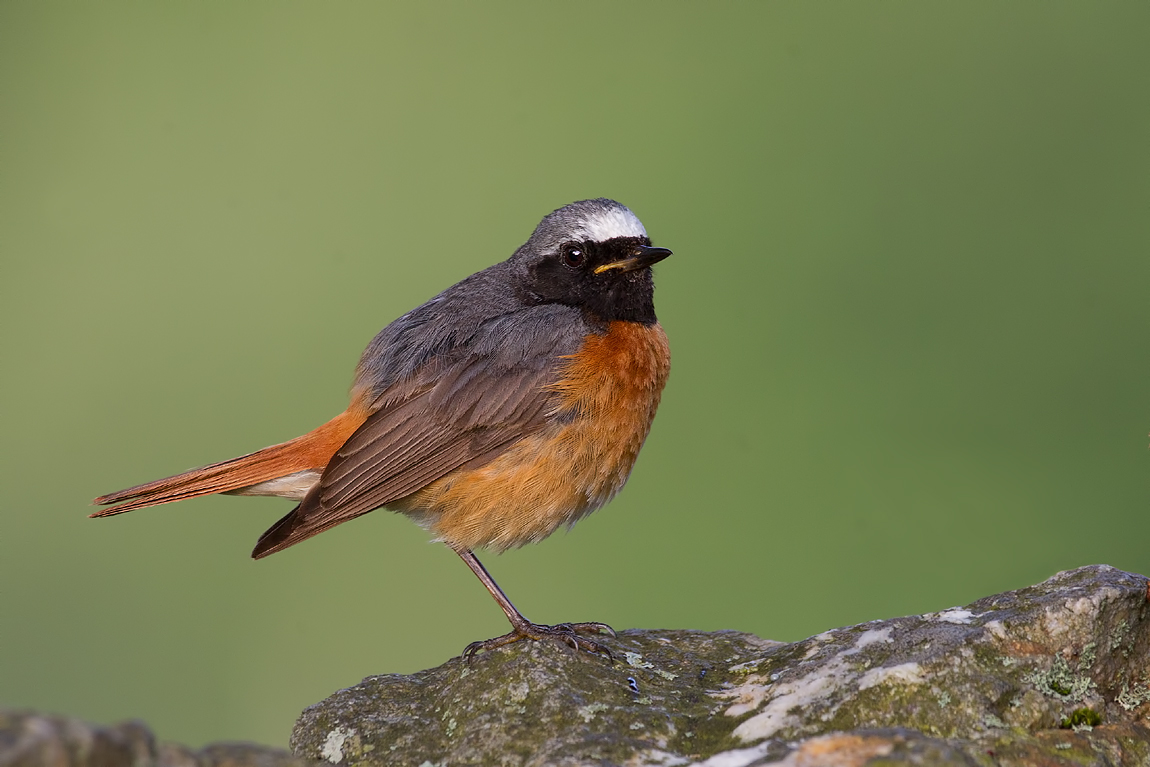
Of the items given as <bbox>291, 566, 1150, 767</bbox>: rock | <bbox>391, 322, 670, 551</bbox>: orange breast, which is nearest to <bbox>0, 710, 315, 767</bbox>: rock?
<bbox>291, 566, 1150, 767</bbox>: rock

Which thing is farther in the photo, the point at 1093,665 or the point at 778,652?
the point at 778,652

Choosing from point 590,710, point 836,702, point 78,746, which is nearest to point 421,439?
point 590,710

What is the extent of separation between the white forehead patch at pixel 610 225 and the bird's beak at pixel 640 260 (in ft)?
0.39

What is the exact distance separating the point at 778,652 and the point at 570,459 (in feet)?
5.20

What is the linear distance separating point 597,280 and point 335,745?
287 cm

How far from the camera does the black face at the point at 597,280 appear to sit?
5.55 meters

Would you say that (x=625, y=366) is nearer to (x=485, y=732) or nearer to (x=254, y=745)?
(x=485, y=732)

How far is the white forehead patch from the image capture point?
556cm

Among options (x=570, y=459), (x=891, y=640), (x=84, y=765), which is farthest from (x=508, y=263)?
(x=84, y=765)

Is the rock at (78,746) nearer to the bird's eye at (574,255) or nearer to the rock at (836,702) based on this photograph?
the rock at (836,702)

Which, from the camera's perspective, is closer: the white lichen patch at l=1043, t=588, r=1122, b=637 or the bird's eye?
the white lichen patch at l=1043, t=588, r=1122, b=637

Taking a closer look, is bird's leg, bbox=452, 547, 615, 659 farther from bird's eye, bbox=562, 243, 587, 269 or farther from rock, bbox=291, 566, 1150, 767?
bird's eye, bbox=562, 243, 587, 269

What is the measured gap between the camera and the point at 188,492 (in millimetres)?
5086

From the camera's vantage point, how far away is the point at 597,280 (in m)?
5.59
